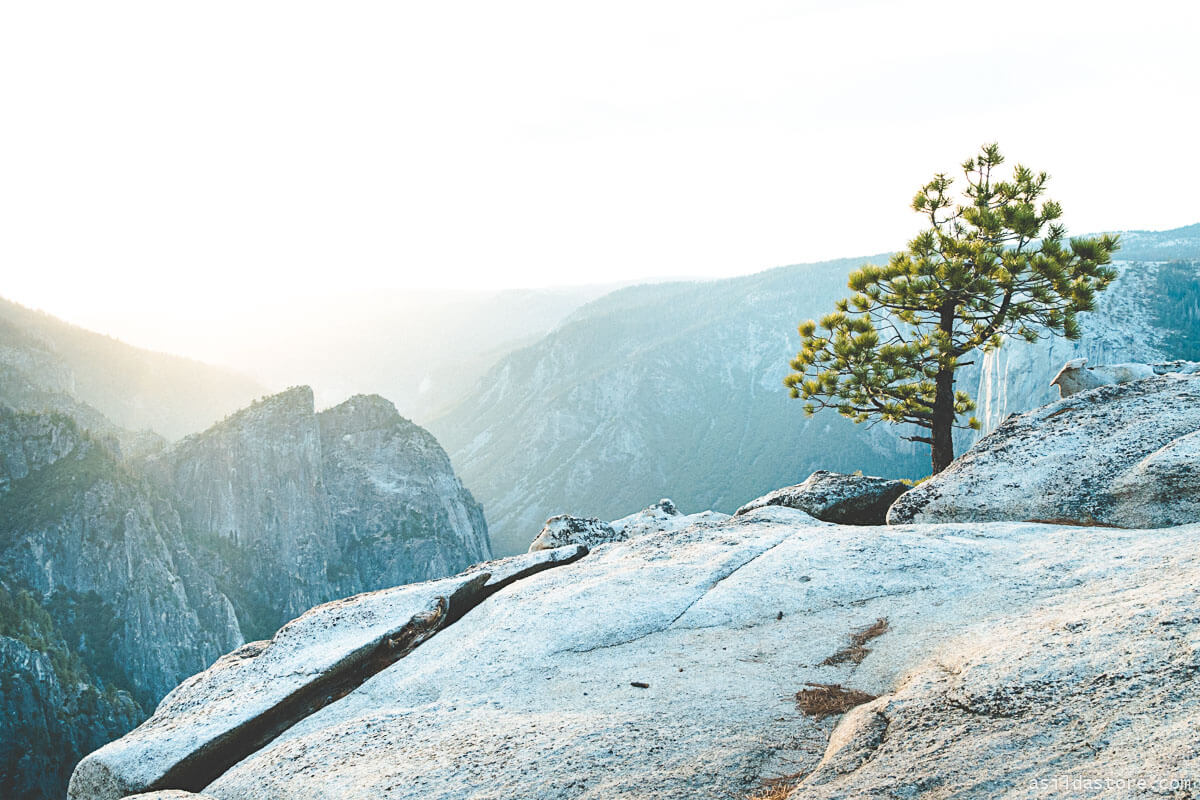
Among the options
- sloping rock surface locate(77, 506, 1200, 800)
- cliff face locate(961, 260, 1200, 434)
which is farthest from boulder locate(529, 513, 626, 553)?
cliff face locate(961, 260, 1200, 434)

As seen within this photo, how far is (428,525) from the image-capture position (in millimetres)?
152125

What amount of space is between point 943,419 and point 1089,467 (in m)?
5.90

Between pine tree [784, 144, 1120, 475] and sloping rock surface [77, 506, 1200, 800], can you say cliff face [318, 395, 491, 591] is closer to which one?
pine tree [784, 144, 1120, 475]

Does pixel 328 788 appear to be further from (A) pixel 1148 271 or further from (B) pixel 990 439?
(A) pixel 1148 271

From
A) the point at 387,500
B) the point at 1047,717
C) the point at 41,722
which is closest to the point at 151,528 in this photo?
the point at 41,722

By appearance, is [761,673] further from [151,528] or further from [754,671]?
[151,528]

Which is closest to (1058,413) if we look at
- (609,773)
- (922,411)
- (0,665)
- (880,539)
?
(922,411)

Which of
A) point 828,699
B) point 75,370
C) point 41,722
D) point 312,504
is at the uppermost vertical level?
point 75,370

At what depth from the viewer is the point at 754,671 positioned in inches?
382

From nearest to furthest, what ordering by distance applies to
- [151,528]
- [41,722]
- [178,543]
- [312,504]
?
[41,722] → [151,528] → [178,543] → [312,504]

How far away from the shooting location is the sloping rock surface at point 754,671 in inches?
269

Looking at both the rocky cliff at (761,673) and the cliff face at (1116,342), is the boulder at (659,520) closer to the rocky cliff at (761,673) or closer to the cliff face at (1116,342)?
the rocky cliff at (761,673)

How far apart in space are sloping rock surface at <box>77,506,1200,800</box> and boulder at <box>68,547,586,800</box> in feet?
1.21

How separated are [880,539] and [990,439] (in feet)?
18.5
